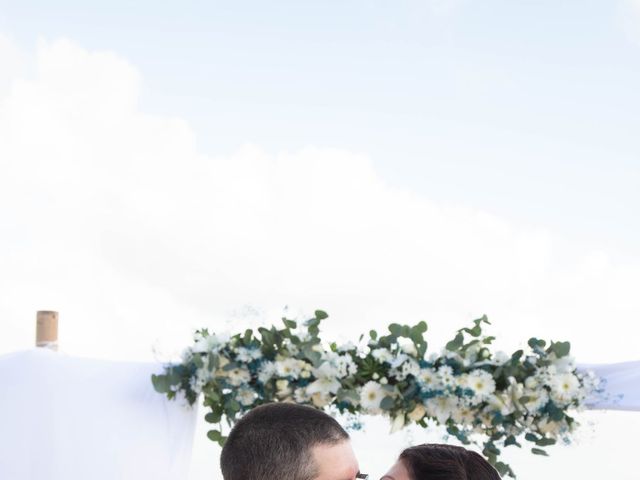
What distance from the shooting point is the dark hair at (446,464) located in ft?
6.10

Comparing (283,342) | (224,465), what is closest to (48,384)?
(283,342)

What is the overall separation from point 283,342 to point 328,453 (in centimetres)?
246

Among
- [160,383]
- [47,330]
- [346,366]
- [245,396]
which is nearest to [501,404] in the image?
[346,366]

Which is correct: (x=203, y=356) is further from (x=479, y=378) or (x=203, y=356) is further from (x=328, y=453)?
(x=328, y=453)

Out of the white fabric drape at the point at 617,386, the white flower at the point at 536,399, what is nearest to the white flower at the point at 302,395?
the white flower at the point at 536,399

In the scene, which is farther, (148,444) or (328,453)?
(148,444)

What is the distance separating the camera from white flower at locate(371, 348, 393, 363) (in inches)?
169

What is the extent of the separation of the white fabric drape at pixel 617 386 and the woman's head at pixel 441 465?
2.50 meters

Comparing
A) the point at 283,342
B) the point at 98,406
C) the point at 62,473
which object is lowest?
the point at 62,473

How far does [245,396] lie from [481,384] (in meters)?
1.10

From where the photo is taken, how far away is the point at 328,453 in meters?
1.94

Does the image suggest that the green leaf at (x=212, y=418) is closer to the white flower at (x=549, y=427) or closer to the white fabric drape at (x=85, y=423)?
the white fabric drape at (x=85, y=423)

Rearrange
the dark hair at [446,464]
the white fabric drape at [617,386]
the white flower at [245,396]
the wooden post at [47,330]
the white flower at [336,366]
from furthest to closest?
the wooden post at [47,330], the white flower at [245,396], the white flower at [336,366], the white fabric drape at [617,386], the dark hair at [446,464]

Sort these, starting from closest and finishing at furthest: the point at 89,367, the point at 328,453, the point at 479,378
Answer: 1. the point at 328,453
2. the point at 479,378
3. the point at 89,367
